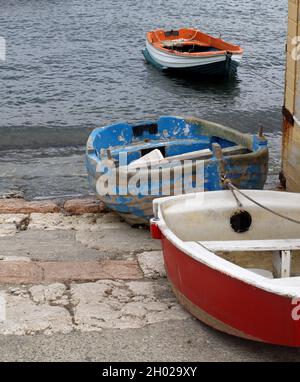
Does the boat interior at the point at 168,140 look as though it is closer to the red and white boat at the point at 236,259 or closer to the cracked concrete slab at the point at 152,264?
the cracked concrete slab at the point at 152,264

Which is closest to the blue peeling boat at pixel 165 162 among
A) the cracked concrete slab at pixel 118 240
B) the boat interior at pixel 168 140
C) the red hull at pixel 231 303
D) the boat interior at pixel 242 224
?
the boat interior at pixel 168 140

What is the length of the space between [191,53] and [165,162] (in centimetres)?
1582

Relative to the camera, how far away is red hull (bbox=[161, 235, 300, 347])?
5.29 m

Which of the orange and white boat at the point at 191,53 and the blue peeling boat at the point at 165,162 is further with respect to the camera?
the orange and white boat at the point at 191,53

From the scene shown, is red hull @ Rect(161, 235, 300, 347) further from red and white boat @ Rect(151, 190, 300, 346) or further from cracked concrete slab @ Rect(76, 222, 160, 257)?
cracked concrete slab @ Rect(76, 222, 160, 257)

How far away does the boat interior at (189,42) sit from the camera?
25266 millimetres

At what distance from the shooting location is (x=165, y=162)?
29.9ft

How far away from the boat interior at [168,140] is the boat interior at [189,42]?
574 inches

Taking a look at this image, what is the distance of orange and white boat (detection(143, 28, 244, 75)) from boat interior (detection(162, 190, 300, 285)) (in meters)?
17.5

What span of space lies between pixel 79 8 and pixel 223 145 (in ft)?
93.7

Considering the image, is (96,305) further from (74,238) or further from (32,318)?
(74,238)

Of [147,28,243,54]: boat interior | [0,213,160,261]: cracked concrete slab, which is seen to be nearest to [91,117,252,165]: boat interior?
[0,213,160,261]: cracked concrete slab
